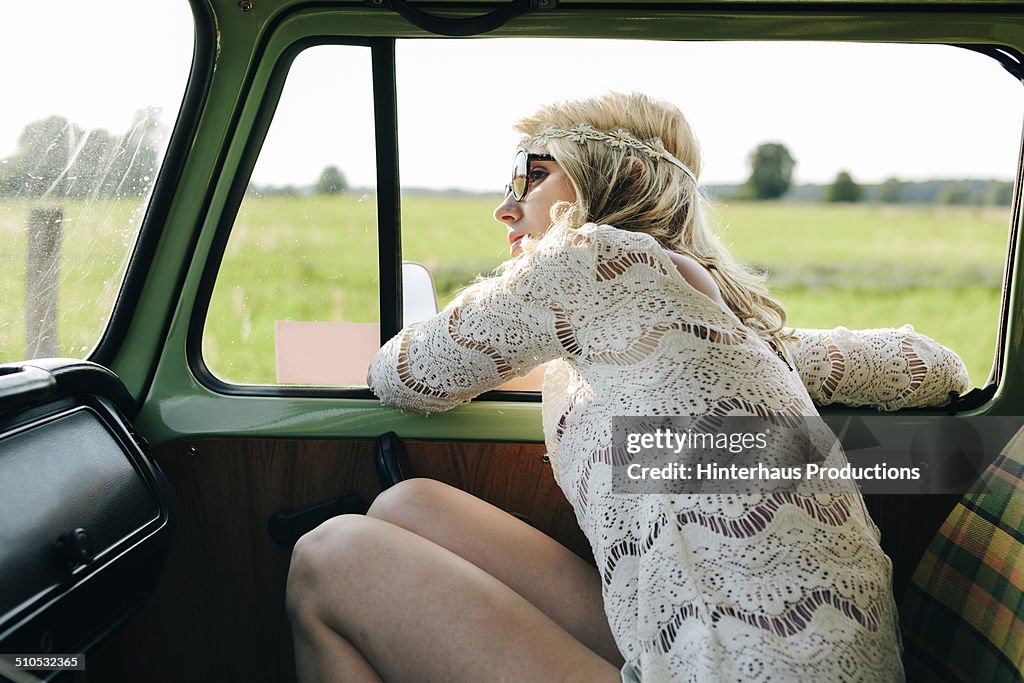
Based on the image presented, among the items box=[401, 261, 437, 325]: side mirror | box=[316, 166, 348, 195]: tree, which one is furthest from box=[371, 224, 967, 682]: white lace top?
box=[316, 166, 348, 195]: tree

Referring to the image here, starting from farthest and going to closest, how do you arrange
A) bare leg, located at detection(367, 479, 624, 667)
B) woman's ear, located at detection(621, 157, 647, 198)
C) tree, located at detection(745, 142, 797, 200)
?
tree, located at detection(745, 142, 797, 200), woman's ear, located at detection(621, 157, 647, 198), bare leg, located at detection(367, 479, 624, 667)

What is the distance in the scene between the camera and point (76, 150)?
169cm

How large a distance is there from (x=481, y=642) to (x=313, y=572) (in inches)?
12.7

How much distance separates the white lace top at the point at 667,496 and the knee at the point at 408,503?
0.18 meters

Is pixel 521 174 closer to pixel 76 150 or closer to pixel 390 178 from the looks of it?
pixel 390 178

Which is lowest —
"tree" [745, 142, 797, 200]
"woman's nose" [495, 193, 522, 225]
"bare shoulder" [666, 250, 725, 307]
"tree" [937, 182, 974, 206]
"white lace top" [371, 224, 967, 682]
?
"white lace top" [371, 224, 967, 682]

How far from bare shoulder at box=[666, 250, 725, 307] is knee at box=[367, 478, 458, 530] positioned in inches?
25.7

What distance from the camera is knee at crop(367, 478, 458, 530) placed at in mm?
1621

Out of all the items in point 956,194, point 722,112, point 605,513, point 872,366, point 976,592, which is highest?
point 722,112

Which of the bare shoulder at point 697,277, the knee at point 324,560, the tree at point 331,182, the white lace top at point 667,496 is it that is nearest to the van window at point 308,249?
the tree at point 331,182

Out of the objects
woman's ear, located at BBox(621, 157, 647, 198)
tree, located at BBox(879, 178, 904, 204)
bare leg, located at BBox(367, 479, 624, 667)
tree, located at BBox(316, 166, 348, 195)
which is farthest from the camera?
tree, located at BBox(879, 178, 904, 204)

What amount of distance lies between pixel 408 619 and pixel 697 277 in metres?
0.70

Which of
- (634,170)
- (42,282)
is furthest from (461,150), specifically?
(42,282)

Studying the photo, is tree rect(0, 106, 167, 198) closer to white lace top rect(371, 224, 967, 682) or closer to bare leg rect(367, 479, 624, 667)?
white lace top rect(371, 224, 967, 682)
